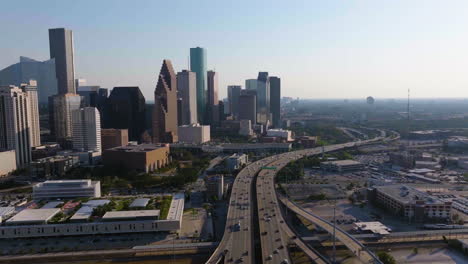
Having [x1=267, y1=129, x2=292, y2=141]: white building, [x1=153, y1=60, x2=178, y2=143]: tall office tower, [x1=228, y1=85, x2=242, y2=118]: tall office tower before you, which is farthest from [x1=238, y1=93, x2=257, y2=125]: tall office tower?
[x1=153, y1=60, x2=178, y2=143]: tall office tower

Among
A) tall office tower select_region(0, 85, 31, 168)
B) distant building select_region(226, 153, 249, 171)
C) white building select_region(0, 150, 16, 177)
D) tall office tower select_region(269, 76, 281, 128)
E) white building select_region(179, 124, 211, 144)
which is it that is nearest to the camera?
white building select_region(0, 150, 16, 177)

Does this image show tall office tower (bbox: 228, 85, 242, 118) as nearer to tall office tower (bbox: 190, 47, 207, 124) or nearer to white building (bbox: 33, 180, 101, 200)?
tall office tower (bbox: 190, 47, 207, 124)

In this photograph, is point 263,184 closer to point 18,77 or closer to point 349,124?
point 349,124

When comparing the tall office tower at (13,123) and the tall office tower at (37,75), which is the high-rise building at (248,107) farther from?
the tall office tower at (13,123)

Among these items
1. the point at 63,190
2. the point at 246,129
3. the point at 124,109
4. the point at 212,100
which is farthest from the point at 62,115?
the point at 212,100

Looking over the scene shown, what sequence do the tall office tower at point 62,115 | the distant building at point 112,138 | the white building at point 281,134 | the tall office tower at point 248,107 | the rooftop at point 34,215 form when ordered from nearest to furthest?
the rooftop at point 34,215 → the distant building at point 112,138 → the tall office tower at point 62,115 → the white building at point 281,134 → the tall office tower at point 248,107

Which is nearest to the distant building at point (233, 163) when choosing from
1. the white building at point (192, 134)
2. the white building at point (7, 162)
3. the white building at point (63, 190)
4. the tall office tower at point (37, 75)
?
the white building at point (63, 190)
